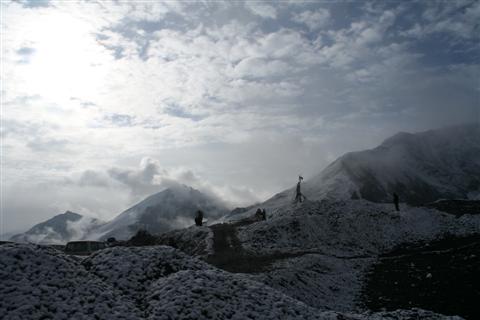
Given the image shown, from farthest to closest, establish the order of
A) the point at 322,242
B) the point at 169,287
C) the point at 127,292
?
1. the point at 322,242
2. the point at 169,287
3. the point at 127,292

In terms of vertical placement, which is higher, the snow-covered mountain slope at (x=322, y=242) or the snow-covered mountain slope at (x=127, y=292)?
the snow-covered mountain slope at (x=127, y=292)

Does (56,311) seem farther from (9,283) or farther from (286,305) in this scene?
(286,305)

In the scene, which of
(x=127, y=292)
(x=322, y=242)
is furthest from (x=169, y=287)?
(x=322, y=242)

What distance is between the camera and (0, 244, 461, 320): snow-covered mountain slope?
586 inches

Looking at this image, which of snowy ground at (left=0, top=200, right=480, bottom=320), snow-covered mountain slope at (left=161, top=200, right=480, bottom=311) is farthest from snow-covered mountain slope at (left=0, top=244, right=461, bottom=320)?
snow-covered mountain slope at (left=161, top=200, right=480, bottom=311)

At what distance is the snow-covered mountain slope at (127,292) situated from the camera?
1488cm

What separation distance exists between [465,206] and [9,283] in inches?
2731

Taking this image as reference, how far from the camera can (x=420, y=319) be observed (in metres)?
19.2

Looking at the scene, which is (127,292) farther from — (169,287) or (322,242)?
(322,242)

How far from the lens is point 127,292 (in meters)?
17.4

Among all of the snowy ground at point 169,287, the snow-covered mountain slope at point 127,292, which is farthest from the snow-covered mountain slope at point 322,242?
the snow-covered mountain slope at point 127,292

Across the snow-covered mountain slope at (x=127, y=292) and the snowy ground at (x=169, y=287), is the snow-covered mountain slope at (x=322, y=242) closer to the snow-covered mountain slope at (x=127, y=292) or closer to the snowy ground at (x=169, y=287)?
the snowy ground at (x=169, y=287)

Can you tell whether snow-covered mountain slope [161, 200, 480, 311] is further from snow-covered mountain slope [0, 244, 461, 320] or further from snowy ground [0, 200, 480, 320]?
snow-covered mountain slope [0, 244, 461, 320]

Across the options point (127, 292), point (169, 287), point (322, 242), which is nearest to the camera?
point (127, 292)
